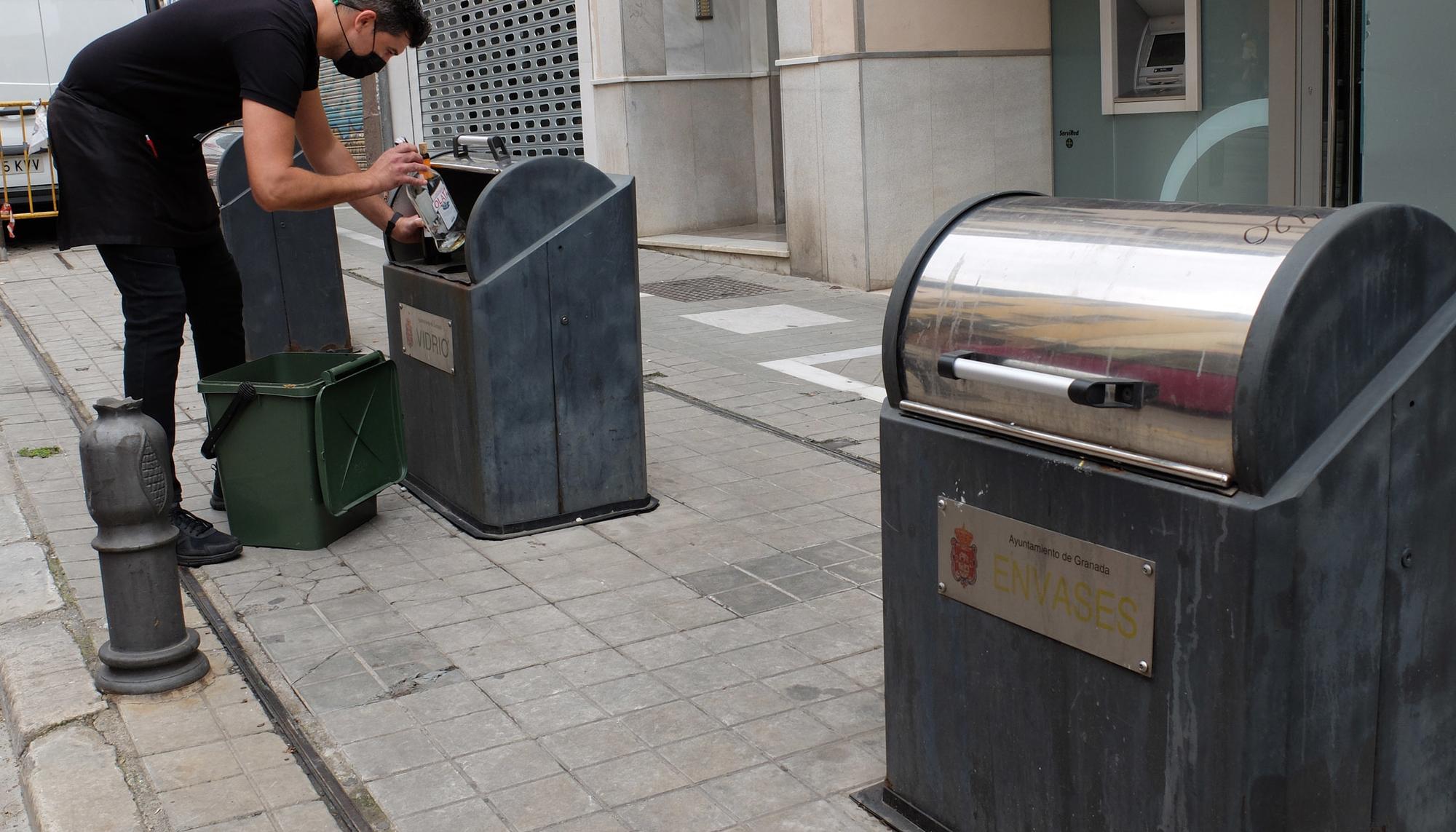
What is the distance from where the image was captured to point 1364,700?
2.30 metres

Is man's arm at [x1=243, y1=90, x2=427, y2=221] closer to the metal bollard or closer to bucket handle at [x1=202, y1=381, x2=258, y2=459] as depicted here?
bucket handle at [x1=202, y1=381, x2=258, y2=459]

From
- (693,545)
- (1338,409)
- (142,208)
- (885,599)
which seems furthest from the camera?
(693,545)

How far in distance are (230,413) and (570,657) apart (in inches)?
65.7

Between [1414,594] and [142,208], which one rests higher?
[142,208]

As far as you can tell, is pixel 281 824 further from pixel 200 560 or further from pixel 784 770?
pixel 200 560

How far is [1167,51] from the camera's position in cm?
955

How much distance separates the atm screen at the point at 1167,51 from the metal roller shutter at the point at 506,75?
19.7 feet

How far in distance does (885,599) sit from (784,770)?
60 centimetres

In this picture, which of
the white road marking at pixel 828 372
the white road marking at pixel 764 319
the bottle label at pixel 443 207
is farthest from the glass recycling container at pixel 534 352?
the white road marking at pixel 764 319

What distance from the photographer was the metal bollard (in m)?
3.70

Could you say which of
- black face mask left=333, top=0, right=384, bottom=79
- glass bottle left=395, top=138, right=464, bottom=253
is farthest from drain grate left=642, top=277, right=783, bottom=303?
black face mask left=333, top=0, right=384, bottom=79

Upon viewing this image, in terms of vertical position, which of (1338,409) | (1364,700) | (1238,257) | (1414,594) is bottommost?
(1364,700)

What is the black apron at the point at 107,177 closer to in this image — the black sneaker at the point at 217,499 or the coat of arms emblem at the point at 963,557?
the black sneaker at the point at 217,499

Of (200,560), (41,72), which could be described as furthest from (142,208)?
(41,72)
